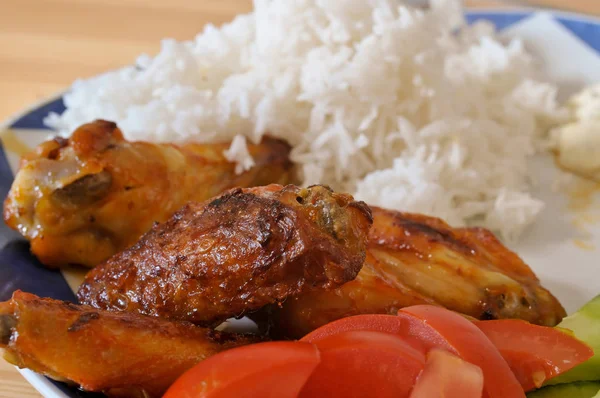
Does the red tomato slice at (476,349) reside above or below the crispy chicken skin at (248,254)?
below

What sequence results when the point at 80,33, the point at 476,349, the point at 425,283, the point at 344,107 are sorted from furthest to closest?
1. the point at 80,33
2. the point at 344,107
3. the point at 425,283
4. the point at 476,349

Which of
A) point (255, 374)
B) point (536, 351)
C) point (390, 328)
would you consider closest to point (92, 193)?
point (255, 374)

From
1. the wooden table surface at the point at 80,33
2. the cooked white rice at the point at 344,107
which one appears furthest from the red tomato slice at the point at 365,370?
the wooden table surface at the point at 80,33

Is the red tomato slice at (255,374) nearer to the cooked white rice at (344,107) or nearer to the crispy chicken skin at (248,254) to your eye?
the crispy chicken skin at (248,254)

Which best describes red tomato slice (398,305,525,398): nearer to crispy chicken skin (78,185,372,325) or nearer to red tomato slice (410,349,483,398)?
red tomato slice (410,349,483,398)

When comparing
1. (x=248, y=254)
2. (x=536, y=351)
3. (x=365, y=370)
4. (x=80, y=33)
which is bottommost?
(x=536, y=351)

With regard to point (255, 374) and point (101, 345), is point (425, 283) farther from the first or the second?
point (101, 345)
